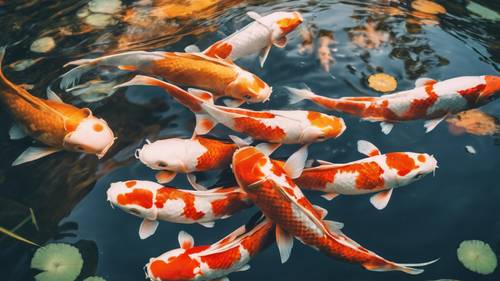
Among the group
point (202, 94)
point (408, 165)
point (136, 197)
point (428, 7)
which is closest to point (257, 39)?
point (202, 94)

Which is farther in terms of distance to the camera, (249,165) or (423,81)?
(423,81)

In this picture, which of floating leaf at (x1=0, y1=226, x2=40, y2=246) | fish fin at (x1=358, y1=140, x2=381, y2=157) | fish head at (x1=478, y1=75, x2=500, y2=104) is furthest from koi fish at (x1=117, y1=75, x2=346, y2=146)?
floating leaf at (x1=0, y1=226, x2=40, y2=246)

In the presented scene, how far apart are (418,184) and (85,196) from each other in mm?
2201

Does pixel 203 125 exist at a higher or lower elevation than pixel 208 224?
higher

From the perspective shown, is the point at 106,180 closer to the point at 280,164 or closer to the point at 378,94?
the point at 280,164

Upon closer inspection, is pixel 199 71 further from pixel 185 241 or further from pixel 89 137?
pixel 185 241

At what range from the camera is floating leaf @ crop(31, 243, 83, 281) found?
8.90 ft

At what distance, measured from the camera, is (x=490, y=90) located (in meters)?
3.17

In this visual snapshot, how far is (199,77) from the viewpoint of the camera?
3.28 m

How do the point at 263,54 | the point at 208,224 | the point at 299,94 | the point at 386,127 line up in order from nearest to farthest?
the point at 208,224 < the point at 386,127 < the point at 299,94 < the point at 263,54

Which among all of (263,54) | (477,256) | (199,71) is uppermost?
(199,71)

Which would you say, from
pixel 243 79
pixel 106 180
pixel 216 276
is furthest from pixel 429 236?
pixel 106 180

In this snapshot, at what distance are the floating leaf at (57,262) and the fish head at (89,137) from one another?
2.05 ft

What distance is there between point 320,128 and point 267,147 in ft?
1.17
